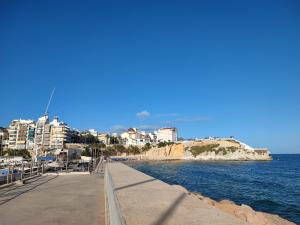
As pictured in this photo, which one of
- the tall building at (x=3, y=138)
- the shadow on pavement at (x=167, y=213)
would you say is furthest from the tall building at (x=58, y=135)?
the shadow on pavement at (x=167, y=213)

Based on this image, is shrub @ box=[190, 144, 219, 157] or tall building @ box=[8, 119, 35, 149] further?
shrub @ box=[190, 144, 219, 157]

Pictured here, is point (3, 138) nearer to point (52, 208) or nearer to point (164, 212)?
point (52, 208)

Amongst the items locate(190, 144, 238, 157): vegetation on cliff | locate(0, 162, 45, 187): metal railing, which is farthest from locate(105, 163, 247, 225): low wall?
locate(190, 144, 238, 157): vegetation on cliff

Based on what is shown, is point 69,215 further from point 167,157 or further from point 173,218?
point 167,157

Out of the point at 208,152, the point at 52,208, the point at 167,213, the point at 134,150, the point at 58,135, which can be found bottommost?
the point at 52,208

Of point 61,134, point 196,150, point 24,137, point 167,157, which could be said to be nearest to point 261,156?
point 196,150

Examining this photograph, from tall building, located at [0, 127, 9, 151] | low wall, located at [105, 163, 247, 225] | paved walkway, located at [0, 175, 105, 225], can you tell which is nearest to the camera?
low wall, located at [105, 163, 247, 225]

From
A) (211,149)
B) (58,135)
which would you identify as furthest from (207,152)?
(58,135)

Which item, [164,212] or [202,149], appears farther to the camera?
[202,149]

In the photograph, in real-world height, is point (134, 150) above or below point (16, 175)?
above

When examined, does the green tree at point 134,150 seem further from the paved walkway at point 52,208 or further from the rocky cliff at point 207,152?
the paved walkway at point 52,208

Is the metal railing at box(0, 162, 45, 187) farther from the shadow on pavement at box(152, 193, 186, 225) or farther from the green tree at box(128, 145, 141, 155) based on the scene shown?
the green tree at box(128, 145, 141, 155)

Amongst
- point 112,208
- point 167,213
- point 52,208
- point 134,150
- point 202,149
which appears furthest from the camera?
point 134,150

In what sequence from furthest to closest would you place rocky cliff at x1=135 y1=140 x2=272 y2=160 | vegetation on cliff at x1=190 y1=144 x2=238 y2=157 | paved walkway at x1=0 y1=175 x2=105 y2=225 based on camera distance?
vegetation on cliff at x1=190 y1=144 x2=238 y2=157
rocky cliff at x1=135 y1=140 x2=272 y2=160
paved walkway at x1=0 y1=175 x2=105 y2=225
